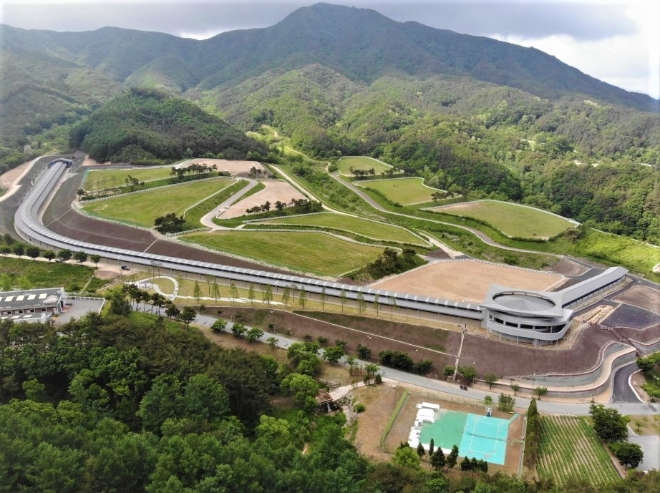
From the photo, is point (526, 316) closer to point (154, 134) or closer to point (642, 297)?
point (642, 297)

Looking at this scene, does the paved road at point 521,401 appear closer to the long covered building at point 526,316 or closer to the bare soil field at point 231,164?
the long covered building at point 526,316

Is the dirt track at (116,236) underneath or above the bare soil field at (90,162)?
underneath

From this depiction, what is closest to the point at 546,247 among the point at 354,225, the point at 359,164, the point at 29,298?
the point at 354,225

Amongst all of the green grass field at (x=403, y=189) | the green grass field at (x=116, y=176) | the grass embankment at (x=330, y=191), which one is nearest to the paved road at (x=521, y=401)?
the grass embankment at (x=330, y=191)

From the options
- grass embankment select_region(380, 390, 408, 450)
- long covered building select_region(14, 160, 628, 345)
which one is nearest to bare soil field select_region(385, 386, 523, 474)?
grass embankment select_region(380, 390, 408, 450)

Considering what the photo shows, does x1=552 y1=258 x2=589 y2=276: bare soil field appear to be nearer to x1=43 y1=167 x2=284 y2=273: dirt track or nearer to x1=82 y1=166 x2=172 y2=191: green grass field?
x1=43 y1=167 x2=284 y2=273: dirt track

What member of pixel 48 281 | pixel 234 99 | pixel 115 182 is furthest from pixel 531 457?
pixel 234 99
